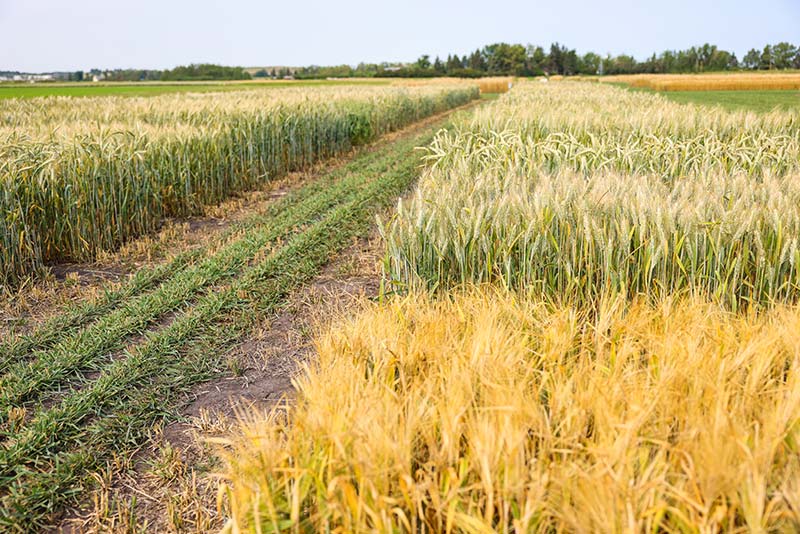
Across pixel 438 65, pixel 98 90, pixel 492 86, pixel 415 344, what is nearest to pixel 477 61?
pixel 438 65

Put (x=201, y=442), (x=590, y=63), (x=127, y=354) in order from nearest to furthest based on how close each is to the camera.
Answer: (x=201, y=442)
(x=127, y=354)
(x=590, y=63)

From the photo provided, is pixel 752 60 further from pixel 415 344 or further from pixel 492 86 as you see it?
pixel 415 344

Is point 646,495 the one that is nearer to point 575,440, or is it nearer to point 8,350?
point 575,440

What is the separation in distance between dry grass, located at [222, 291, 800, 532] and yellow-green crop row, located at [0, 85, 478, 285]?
5.22m

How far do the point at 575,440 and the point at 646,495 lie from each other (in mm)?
232

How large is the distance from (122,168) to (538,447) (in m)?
6.81

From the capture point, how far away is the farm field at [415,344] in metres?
1.36

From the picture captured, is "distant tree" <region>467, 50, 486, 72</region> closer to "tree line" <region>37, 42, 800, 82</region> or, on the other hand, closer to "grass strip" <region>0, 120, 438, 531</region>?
"tree line" <region>37, 42, 800, 82</region>

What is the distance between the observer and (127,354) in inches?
161

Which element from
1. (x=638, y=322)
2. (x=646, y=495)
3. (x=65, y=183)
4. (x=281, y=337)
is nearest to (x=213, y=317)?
(x=281, y=337)

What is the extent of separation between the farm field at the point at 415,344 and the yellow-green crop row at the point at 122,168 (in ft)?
0.15

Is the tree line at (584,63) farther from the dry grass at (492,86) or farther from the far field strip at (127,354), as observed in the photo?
the far field strip at (127,354)

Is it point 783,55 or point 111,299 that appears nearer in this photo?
point 111,299

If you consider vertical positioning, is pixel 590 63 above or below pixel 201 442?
above
